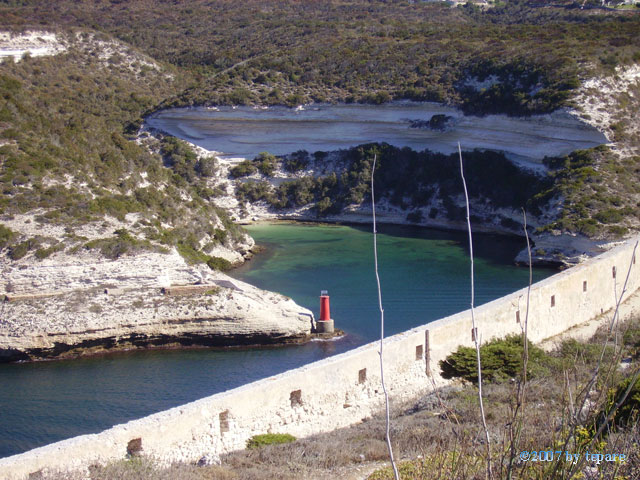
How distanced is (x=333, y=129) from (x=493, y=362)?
3110 centimetres

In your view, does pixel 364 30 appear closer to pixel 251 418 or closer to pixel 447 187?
pixel 447 187

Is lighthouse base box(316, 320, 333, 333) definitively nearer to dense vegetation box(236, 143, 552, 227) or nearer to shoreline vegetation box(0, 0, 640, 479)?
shoreline vegetation box(0, 0, 640, 479)


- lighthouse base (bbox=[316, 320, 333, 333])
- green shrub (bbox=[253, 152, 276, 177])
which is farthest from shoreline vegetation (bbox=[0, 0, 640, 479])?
lighthouse base (bbox=[316, 320, 333, 333])

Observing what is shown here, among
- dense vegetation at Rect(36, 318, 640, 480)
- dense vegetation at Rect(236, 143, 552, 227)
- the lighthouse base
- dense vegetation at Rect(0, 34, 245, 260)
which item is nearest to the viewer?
dense vegetation at Rect(36, 318, 640, 480)

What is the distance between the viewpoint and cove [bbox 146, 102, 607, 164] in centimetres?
3847

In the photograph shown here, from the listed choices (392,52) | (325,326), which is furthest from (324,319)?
(392,52)

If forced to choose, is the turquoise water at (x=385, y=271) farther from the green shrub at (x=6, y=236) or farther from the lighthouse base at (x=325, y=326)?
the green shrub at (x=6, y=236)

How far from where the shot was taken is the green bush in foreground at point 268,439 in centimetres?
1066

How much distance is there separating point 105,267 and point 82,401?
254 inches

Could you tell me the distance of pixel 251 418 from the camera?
35.9 ft

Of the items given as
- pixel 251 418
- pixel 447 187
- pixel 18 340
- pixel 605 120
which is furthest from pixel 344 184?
pixel 251 418

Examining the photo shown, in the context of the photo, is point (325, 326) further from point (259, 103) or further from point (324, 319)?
point (259, 103)

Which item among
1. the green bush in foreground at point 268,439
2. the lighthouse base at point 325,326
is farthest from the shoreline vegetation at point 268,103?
the green bush in foreground at point 268,439

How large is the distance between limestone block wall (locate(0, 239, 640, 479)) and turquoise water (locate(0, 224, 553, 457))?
16.2 ft
